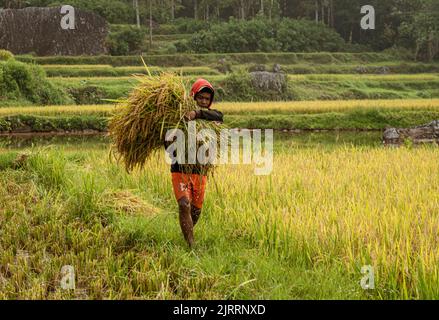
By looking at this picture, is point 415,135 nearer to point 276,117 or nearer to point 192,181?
point 276,117

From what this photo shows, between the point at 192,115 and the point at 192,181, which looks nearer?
the point at 192,115

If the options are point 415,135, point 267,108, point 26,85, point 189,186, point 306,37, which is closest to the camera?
point 189,186

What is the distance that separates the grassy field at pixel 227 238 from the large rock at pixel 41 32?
22.6 m

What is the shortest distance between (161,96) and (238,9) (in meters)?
33.8

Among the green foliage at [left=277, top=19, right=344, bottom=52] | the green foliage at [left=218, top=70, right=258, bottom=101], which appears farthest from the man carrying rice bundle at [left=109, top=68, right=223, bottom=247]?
the green foliage at [left=277, top=19, right=344, bottom=52]

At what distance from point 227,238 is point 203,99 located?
109 cm

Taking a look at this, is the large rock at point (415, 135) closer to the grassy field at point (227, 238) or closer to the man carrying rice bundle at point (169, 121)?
the grassy field at point (227, 238)

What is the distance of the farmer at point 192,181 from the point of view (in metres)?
3.77

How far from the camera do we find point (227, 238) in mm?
4160

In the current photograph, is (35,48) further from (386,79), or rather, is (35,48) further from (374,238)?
(374,238)

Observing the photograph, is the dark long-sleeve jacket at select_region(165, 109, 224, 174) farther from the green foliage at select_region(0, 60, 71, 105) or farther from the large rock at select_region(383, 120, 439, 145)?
the green foliage at select_region(0, 60, 71, 105)

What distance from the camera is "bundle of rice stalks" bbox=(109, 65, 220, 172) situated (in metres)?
4.02

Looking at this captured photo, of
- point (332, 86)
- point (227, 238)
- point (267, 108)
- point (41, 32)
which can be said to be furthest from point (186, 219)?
point (41, 32)

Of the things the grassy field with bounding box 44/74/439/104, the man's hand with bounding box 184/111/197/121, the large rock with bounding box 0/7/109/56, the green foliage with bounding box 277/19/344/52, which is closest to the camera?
the man's hand with bounding box 184/111/197/121
